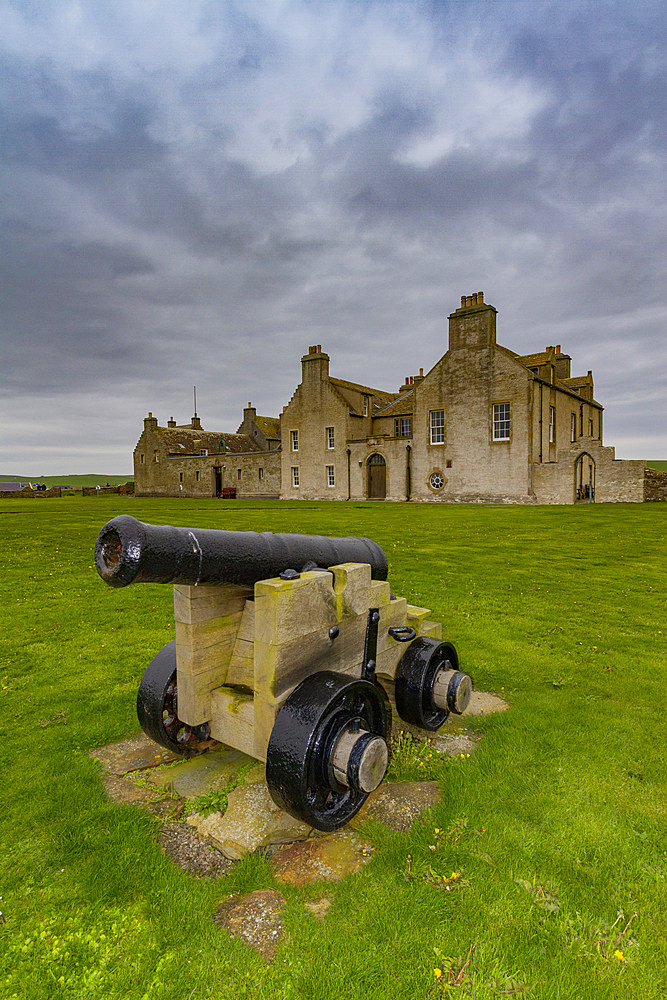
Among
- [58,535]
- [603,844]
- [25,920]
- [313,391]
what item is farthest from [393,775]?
[313,391]

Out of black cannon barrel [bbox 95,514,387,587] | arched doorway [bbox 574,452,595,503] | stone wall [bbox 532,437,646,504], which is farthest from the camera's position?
arched doorway [bbox 574,452,595,503]

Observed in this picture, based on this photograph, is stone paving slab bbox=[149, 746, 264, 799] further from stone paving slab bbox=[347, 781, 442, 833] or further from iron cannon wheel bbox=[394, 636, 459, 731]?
iron cannon wheel bbox=[394, 636, 459, 731]

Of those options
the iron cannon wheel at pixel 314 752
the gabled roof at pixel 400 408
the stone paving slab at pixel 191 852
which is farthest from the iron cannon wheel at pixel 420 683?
the gabled roof at pixel 400 408

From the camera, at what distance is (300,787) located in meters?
2.49

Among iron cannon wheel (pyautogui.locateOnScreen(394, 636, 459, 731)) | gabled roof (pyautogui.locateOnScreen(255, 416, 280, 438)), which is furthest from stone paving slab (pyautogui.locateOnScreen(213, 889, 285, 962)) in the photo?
gabled roof (pyautogui.locateOnScreen(255, 416, 280, 438))

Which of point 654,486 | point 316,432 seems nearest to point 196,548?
point 654,486

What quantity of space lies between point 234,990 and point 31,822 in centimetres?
157

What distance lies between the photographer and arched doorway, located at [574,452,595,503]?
106 ft

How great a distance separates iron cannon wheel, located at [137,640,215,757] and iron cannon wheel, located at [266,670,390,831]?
97 cm

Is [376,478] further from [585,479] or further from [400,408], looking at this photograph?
[585,479]

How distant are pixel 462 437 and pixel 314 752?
31.4 m

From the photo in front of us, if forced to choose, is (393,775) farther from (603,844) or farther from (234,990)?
(234,990)

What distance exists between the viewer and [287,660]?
2729 mm

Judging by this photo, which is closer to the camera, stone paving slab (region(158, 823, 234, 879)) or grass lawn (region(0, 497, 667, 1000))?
grass lawn (region(0, 497, 667, 1000))
